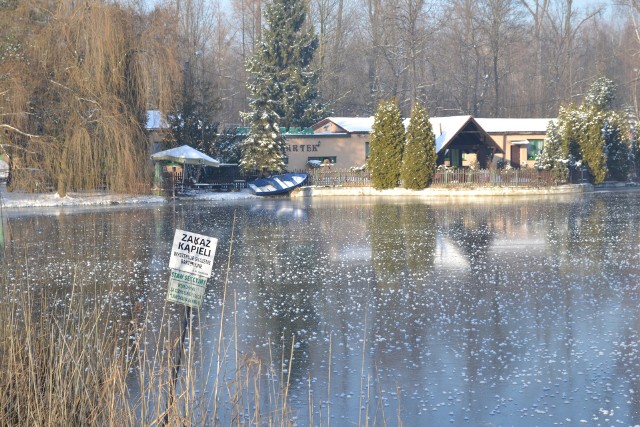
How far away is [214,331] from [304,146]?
43.9 metres

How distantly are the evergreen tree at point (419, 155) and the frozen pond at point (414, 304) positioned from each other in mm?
17448

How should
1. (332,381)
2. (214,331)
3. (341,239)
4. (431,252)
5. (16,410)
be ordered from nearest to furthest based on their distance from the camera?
1. (16,410)
2. (332,381)
3. (214,331)
4. (431,252)
5. (341,239)

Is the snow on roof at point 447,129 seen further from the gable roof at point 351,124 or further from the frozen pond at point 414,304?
the frozen pond at point 414,304

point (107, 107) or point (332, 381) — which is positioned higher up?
point (107, 107)

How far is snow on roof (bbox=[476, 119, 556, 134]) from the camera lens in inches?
2219

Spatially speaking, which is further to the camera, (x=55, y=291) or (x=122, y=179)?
(x=122, y=179)

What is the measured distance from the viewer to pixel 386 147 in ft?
146

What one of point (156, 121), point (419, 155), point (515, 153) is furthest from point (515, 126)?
point (156, 121)

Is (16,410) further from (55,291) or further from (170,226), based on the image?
(170,226)

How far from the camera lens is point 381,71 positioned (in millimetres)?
78375

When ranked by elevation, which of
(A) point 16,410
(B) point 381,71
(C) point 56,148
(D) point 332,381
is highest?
(B) point 381,71

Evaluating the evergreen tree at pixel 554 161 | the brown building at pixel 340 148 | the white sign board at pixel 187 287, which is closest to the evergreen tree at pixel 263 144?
the brown building at pixel 340 148

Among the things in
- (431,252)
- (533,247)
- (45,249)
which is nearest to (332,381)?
(431,252)

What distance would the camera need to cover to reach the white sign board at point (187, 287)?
18.9ft
